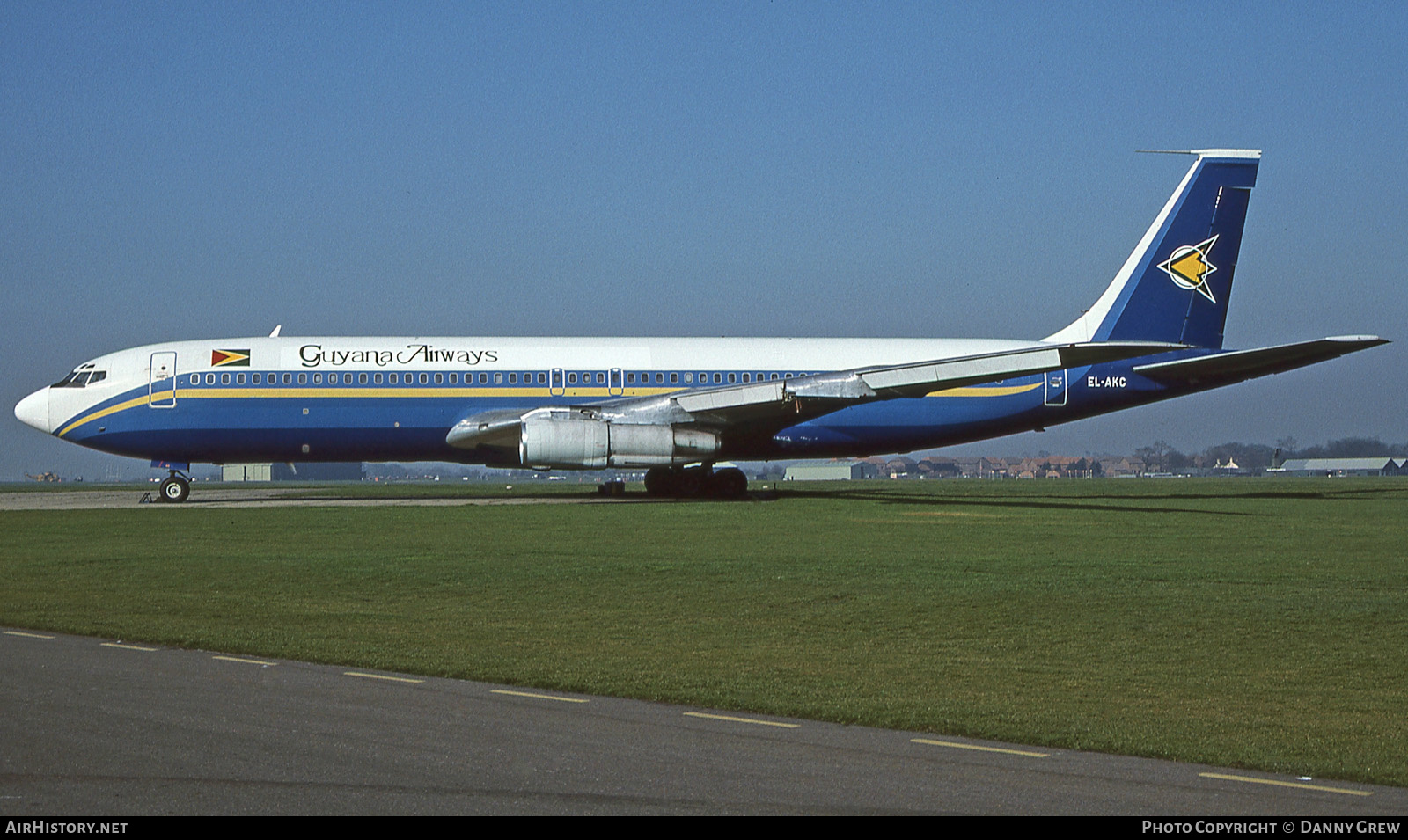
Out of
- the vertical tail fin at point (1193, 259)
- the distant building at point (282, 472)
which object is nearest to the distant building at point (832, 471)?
the distant building at point (282, 472)

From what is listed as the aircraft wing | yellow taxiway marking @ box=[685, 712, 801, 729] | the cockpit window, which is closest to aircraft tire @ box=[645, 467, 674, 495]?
the aircraft wing

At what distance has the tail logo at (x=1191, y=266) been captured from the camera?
3994 centimetres

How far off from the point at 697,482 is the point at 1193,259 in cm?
1716

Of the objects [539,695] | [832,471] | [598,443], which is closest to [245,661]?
[539,695]

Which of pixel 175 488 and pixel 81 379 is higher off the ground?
pixel 81 379

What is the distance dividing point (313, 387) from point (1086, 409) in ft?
77.5

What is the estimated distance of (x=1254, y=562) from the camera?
19219 mm

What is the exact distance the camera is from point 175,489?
126 ft

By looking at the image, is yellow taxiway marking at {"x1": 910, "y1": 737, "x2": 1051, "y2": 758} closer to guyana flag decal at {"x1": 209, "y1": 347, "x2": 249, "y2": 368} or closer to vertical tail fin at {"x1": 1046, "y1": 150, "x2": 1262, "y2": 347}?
guyana flag decal at {"x1": 209, "y1": 347, "x2": 249, "y2": 368}

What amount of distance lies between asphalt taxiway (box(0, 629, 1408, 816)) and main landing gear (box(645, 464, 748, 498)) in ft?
95.0

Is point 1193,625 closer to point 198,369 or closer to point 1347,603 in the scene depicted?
point 1347,603

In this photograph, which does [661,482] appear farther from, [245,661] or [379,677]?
[379,677]

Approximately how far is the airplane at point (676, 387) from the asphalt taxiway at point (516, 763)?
2431cm
